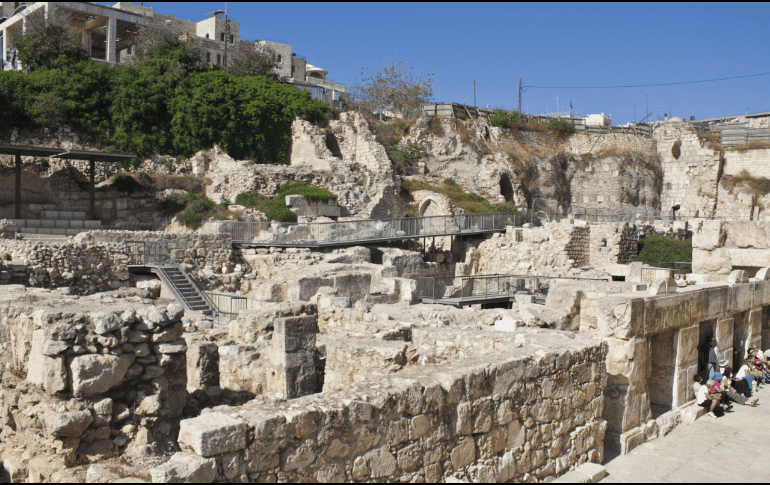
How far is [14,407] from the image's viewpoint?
6.12m

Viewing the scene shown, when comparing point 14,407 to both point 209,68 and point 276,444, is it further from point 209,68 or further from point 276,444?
point 209,68

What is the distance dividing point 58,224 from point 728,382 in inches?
772

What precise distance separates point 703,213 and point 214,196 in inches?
1188

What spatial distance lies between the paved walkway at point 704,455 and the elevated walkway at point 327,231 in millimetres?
14684

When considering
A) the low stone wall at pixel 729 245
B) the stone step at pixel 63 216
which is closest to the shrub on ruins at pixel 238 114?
the stone step at pixel 63 216

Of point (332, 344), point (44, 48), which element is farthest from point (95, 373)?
point (44, 48)

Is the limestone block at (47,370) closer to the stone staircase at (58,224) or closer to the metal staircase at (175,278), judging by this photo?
the metal staircase at (175,278)

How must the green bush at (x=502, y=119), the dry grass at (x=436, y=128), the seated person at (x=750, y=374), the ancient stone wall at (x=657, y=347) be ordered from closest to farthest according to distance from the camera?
1. the ancient stone wall at (x=657, y=347)
2. the seated person at (x=750, y=374)
3. the dry grass at (x=436, y=128)
4. the green bush at (x=502, y=119)

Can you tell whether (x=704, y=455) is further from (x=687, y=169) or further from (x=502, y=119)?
(x=687, y=169)

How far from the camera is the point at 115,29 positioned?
3588 centimetres

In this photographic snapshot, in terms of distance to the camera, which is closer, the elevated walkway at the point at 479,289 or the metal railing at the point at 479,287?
the elevated walkway at the point at 479,289

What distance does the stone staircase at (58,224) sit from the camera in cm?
1856

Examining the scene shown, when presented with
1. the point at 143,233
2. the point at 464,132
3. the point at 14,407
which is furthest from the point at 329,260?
the point at 464,132

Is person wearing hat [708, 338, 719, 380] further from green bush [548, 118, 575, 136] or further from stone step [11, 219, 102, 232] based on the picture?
green bush [548, 118, 575, 136]
